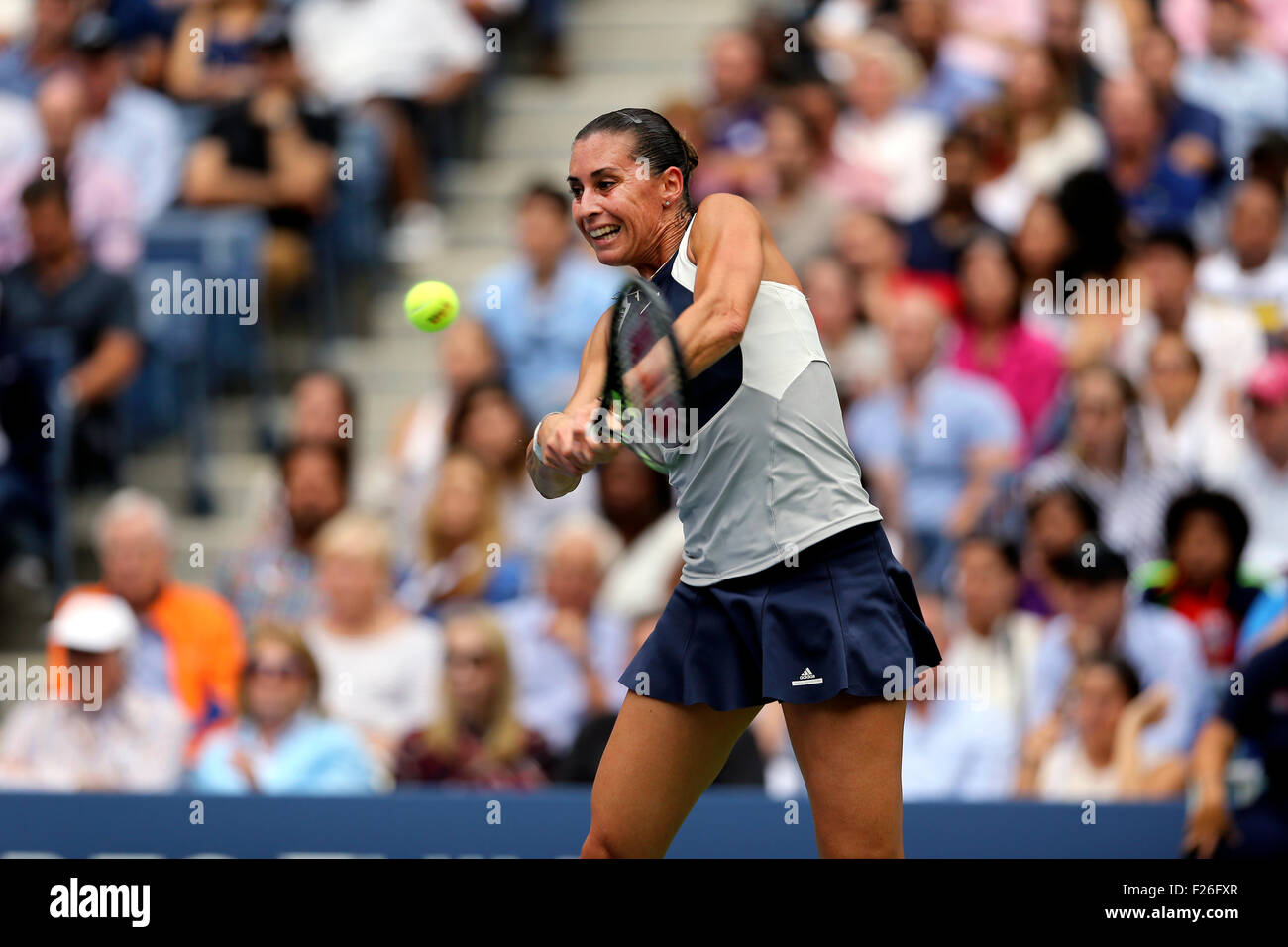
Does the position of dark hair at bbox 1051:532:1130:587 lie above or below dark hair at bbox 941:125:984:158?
below

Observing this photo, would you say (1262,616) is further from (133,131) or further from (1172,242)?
(133,131)

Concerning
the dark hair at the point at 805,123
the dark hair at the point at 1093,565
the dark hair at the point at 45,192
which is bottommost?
the dark hair at the point at 1093,565

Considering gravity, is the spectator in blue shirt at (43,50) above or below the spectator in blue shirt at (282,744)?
above

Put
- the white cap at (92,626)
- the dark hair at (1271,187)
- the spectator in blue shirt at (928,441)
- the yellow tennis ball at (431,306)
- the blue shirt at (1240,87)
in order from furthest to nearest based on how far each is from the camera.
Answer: the blue shirt at (1240,87) < the dark hair at (1271,187) < the spectator in blue shirt at (928,441) < the white cap at (92,626) < the yellow tennis ball at (431,306)

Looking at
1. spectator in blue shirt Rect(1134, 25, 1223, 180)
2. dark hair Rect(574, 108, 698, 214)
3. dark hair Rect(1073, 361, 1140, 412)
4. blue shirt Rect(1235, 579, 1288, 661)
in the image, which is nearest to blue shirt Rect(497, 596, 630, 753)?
dark hair Rect(1073, 361, 1140, 412)

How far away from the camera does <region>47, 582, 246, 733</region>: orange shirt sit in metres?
6.46

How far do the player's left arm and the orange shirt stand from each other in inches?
145

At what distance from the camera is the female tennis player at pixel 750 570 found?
3.29 metres

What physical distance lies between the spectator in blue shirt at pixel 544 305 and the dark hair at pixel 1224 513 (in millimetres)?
2465

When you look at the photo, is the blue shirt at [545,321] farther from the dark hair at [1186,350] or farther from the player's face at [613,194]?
the player's face at [613,194]

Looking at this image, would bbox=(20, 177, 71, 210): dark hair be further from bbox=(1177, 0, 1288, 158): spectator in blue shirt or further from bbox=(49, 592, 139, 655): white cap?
bbox=(1177, 0, 1288, 158): spectator in blue shirt

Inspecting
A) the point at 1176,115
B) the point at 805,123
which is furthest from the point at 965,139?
the point at 1176,115

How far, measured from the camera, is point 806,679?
3293mm

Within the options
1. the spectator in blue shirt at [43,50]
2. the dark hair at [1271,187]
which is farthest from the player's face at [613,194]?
the spectator in blue shirt at [43,50]
